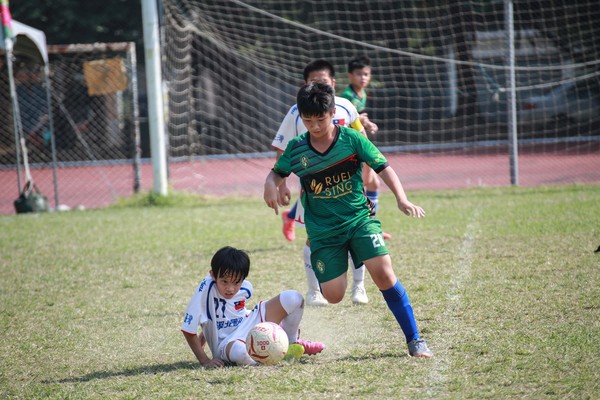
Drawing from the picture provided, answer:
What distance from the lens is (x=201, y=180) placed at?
15.9 meters

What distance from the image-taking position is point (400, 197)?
14.2 feet

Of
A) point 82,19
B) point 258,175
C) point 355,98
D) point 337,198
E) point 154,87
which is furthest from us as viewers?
point 82,19

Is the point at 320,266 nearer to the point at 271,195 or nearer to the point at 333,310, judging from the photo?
the point at 271,195

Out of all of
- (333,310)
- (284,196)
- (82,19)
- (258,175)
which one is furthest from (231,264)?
(82,19)

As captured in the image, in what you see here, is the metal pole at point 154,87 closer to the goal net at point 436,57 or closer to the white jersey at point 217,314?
the goal net at point 436,57

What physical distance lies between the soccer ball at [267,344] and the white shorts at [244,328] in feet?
0.42

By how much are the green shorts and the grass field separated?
499 mm

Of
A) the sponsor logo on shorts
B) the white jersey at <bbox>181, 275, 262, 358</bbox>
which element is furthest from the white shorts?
the sponsor logo on shorts

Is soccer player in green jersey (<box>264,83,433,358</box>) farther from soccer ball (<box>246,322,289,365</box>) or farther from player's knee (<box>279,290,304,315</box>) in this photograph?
soccer ball (<box>246,322,289,365</box>)

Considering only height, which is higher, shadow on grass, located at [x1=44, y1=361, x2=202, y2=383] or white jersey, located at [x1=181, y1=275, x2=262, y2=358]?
white jersey, located at [x1=181, y1=275, x2=262, y2=358]

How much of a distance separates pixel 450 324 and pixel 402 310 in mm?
718

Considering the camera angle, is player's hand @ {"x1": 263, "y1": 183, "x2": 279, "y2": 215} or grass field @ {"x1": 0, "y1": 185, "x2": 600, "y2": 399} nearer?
grass field @ {"x1": 0, "y1": 185, "x2": 600, "y2": 399}

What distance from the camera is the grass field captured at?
4.04 meters

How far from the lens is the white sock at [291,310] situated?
458 centimetres
